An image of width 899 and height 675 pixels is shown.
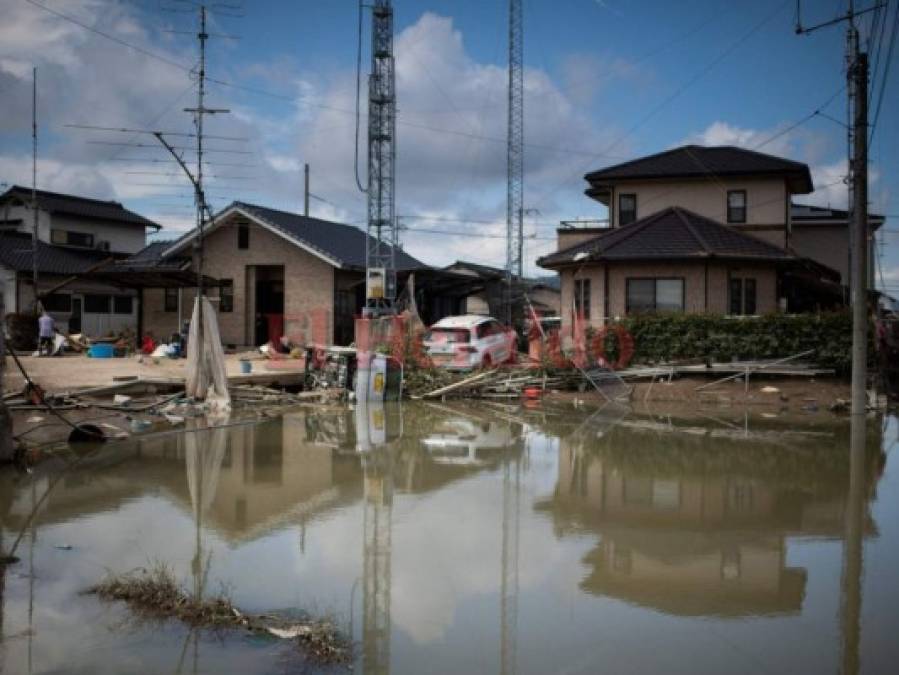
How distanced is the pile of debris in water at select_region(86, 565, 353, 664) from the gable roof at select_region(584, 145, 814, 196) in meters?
27.0

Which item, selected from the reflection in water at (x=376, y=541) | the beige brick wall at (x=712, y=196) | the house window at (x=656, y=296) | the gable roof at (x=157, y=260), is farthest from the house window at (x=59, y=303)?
the reflection in water at (x=376, y=541)

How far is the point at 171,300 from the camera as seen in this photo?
3378 centimetres

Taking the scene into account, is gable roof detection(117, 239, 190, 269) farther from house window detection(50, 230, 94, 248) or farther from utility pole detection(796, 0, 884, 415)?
utility pole detection(796, 0, 884, 415)

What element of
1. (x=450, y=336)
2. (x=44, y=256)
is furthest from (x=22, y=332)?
(x=450, y=336)

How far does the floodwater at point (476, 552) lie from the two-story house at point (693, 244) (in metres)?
12.8

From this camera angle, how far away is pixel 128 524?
8.59 m

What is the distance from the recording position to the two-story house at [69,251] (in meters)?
36.2

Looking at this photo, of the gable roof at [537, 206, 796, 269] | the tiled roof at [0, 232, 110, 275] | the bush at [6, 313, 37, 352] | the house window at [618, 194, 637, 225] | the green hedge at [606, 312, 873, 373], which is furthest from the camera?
the tiled roof at [0, 232, 110, 275]

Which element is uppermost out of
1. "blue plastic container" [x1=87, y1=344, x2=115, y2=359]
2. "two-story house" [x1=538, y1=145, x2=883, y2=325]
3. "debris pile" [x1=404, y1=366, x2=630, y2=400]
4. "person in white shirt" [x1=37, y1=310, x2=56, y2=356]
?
"two-story house" [x1=538, y1=145, x2=883, y2=325]

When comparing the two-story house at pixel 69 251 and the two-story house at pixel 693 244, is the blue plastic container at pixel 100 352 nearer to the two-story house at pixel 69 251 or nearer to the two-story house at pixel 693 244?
the two-story house at pixel 69 251

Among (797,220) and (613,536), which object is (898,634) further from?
(797,220)

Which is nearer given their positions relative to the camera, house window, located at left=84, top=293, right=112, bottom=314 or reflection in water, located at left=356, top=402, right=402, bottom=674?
reflection in water, located at left=356, top=402, right=402, bottom=674

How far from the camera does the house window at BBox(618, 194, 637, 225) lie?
103 feet

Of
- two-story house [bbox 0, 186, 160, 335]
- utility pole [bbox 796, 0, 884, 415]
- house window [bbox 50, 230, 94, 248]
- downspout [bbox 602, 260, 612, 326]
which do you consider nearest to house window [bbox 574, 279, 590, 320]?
downspout [bbox 602, 260, 612, 326]
